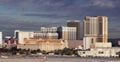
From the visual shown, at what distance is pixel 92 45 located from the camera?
6988 inches

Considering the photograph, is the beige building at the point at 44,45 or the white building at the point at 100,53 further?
the beige building at the point at 44,45

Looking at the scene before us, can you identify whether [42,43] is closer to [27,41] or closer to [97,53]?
[27,41]

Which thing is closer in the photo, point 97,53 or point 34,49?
point 97,53

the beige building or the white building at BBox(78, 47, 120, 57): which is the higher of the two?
the beige building

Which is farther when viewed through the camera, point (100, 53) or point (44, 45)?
point (44, 45)

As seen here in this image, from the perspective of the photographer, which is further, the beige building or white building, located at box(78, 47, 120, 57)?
the beige building

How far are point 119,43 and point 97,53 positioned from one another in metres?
56.2

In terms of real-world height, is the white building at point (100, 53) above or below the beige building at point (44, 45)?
below

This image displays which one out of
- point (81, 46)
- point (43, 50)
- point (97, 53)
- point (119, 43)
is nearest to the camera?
point (97, 53)

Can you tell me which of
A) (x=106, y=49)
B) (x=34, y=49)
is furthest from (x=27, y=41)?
(x=106, y=49)

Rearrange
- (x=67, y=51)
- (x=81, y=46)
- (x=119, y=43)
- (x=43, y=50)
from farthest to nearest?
(x=119, y=43) → (x=81, y=46) → (x=43, y=50) → (x=67, y=51)

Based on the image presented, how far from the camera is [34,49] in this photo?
172 m

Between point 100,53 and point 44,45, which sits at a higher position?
point 44,45

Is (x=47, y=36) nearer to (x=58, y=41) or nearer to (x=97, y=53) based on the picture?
(x=58, y=41)
